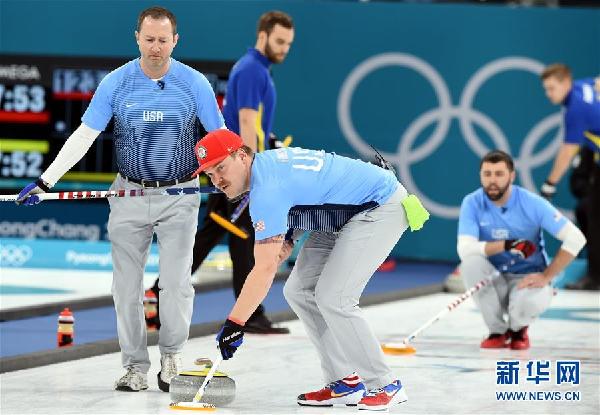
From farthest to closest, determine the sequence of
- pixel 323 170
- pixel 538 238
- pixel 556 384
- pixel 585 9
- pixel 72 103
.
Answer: pixel 585 9 → pixel 72 103 → pixel 538 238 → pixel 556 384 → pixel 323 170

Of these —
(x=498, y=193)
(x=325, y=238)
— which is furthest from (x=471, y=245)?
(x=325, y=238)

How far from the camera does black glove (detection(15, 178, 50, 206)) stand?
24.3 ft

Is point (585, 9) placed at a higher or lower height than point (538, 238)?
higher

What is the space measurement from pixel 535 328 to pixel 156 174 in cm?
417

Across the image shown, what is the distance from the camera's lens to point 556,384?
800cm

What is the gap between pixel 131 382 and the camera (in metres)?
7.52

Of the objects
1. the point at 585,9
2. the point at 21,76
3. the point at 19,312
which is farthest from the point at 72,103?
the point at 585,9

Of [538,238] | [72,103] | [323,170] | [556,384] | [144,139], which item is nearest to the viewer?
[323,170]

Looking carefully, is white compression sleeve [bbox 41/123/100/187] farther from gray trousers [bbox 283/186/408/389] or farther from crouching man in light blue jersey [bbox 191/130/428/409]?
gray trousers [bbox 283/186/408/389]

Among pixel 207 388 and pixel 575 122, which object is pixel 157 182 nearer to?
pixel 207 388

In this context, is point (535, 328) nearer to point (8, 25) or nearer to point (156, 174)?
point (156, 174)

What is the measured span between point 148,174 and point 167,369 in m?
1.01

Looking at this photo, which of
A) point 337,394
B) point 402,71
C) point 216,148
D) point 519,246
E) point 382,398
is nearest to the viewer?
point 216,148

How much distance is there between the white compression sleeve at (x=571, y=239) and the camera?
9.38m
